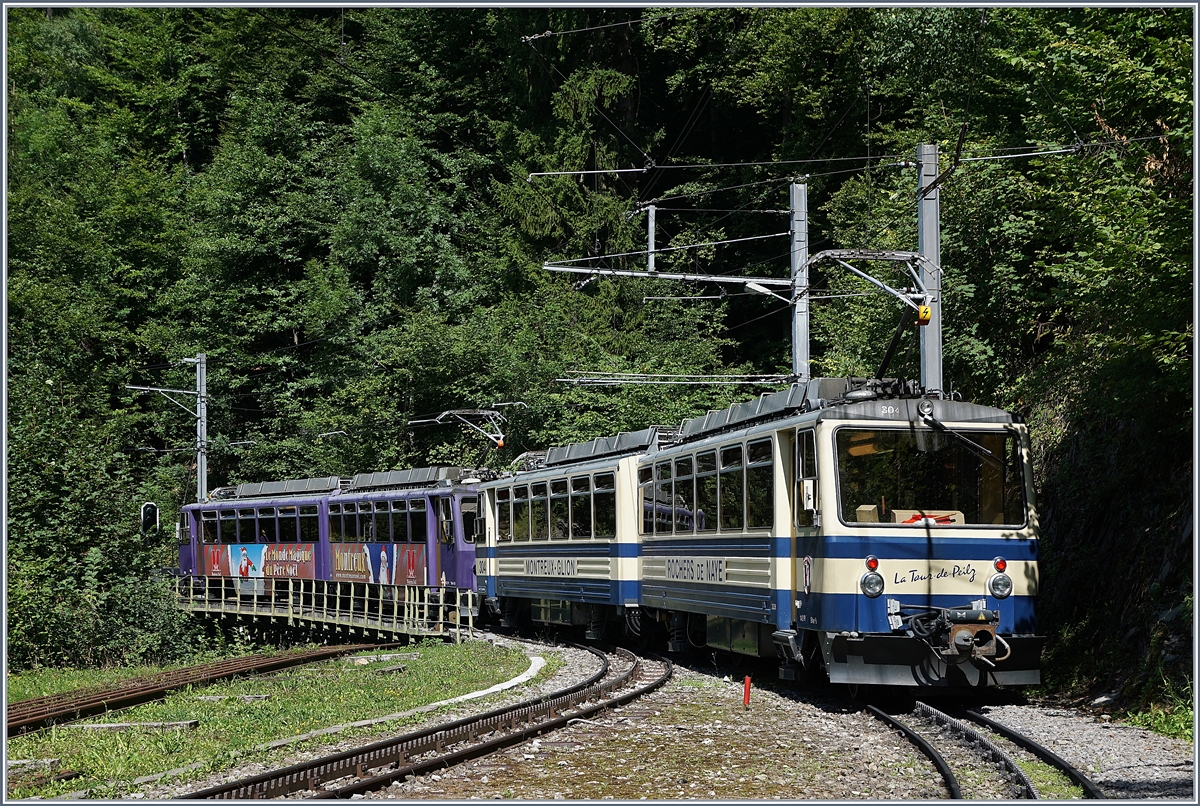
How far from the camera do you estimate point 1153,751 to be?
1005 centimetres

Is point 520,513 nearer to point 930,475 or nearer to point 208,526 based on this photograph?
point 930,475

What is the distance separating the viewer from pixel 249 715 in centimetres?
1391

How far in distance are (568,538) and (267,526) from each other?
15.7 meters

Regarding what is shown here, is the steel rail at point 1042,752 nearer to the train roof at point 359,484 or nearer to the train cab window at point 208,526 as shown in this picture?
the train roof at point 359,484

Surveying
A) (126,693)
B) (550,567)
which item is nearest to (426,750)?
(126,693)

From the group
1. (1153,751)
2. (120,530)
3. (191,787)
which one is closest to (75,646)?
(120,530)

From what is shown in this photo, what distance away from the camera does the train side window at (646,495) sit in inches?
730

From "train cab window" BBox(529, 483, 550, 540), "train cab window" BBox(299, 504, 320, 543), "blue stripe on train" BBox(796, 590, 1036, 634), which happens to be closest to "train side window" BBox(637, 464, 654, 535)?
"train cab window" BBox(529, 483, 550, 540)

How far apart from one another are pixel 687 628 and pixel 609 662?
124 cm

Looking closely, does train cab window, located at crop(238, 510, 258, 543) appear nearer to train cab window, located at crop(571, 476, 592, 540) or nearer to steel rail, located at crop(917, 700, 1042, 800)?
train cab window, located at crop(571, 476, 592, 540)

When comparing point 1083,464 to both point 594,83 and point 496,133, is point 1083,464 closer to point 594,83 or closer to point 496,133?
point 594,83

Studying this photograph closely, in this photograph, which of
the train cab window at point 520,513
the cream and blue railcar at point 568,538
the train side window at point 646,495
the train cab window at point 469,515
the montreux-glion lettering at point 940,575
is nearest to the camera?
the montreux-glion lettering at point 940,575

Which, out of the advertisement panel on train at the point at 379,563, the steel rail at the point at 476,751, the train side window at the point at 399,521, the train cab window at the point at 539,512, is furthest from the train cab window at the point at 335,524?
the steel rail at the point at 476,751

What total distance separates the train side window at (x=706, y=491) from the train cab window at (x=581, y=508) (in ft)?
13.8
